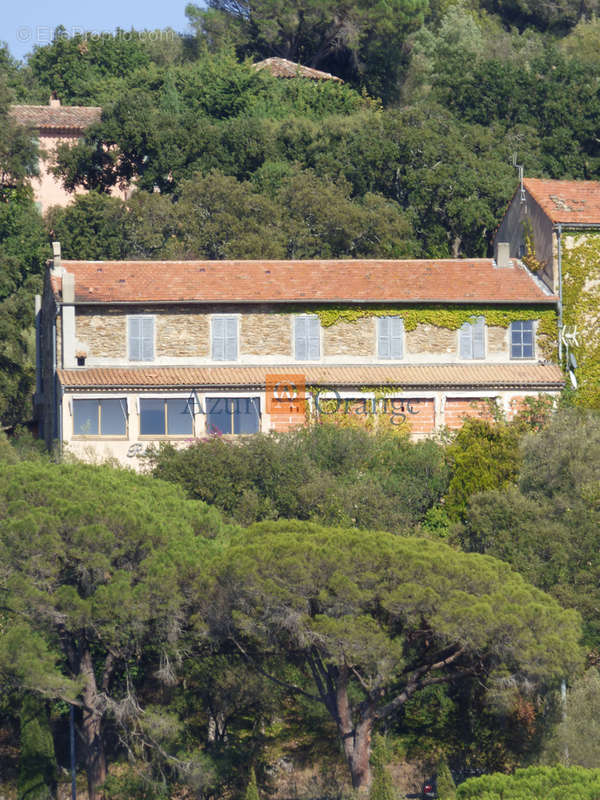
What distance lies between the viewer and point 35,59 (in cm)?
7738

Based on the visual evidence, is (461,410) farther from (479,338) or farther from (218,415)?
(218,415)

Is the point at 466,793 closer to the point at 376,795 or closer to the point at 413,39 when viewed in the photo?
the point at 376,795

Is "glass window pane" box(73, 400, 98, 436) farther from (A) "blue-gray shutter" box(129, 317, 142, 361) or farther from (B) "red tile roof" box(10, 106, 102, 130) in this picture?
(B) "red tile roof" box(10, 106, 102, 130)

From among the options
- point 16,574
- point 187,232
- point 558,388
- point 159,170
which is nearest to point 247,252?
point 187,232

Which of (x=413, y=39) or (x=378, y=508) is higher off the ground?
(x=413, y=39)

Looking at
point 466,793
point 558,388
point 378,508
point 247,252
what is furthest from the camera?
point 247,252

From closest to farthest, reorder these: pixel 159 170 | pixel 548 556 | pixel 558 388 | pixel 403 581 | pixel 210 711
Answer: pixel 403 581
pixel 210 711
pixel 548 556
pixel 558 388
pixel 159 170

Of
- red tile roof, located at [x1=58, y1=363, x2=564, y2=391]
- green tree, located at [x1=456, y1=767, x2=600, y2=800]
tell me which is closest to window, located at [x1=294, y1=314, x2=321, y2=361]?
red tile roof, located at [x1=58, y1=363, x2=564, y2=391]

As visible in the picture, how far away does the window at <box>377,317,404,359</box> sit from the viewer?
4191 centimetres

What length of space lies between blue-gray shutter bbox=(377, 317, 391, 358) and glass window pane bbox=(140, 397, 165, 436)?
602cm

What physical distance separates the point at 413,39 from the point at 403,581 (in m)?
55.0

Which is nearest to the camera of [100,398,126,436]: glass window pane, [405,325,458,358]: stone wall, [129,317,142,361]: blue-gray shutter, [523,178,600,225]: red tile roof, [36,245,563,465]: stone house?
[100,398,126,436]: glass window pane

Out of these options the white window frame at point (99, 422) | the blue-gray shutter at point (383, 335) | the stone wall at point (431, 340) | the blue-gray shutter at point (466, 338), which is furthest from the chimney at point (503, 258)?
the white window frame at point (99, 422)

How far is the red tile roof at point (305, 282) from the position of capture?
41.8 meters
